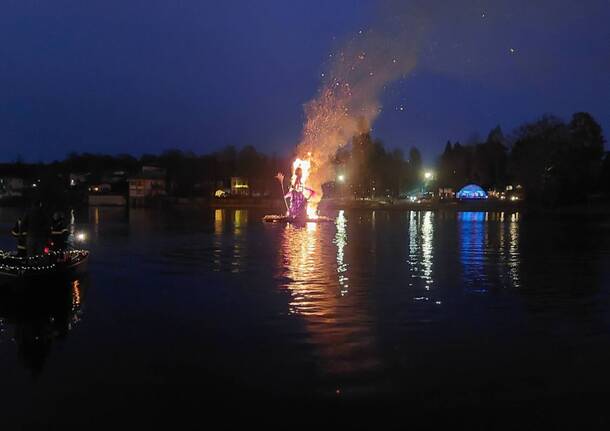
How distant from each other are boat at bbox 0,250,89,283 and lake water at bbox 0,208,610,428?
449 millimetres

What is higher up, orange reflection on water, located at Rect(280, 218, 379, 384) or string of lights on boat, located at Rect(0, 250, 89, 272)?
string of lights on boat, located at Rect(0, 250, 89, 272)

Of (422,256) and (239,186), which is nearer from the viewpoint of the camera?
(422,256)

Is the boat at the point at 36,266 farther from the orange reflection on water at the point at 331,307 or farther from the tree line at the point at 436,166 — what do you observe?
the tree line at the point at 436,166

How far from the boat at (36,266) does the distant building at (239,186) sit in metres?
98.4

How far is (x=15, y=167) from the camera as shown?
13625cm

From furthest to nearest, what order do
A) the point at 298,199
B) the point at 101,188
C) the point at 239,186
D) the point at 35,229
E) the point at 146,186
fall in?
the point at 101,188
the point at 239,186
the point at 146,186
the point at 298,199
the point at 35,229

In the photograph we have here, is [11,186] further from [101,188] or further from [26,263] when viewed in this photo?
[26,263]

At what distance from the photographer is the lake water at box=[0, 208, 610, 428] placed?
7000mm

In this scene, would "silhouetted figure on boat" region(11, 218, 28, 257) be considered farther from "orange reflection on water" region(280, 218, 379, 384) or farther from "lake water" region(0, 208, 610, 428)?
"orange reflection on water" region(280, 218, 379, 384)

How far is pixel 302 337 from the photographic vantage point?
9.52 meters

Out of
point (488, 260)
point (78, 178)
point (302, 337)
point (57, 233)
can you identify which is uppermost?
point (78, 178)

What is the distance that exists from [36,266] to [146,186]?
9242cm

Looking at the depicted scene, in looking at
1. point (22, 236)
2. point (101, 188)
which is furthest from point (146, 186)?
point (22, 236)

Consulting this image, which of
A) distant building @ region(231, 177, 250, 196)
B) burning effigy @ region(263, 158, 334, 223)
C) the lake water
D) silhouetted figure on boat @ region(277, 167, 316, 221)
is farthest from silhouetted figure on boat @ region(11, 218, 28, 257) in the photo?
distant building @ region(231, 177, 250, 196)
